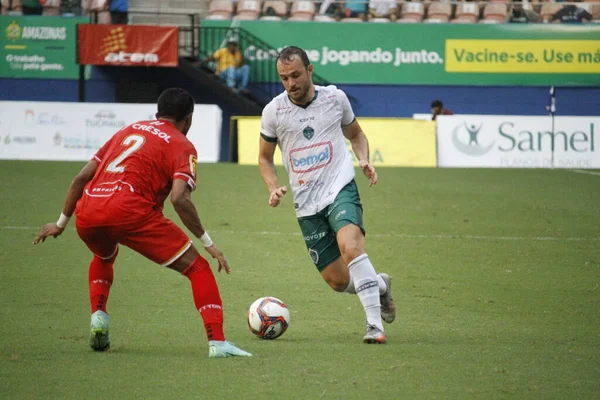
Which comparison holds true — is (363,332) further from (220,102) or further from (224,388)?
(220,102)

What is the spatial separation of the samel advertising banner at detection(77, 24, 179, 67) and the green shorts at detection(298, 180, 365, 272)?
73.1ft

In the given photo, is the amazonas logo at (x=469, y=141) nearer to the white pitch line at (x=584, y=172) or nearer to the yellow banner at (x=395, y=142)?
the yellow banner at (x=395, y=142)

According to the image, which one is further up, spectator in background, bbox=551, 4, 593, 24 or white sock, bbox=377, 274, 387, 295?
spectator in background, bbox=551, 4, 593, 24

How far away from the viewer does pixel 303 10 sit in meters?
31.9

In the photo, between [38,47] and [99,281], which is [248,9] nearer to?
A: [38,47]

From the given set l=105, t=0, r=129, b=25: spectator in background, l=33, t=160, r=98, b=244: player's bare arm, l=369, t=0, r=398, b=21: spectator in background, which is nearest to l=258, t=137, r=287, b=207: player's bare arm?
l=33, t=160, r=98, b=244: player's bare arm

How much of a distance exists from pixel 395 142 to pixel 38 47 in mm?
11367

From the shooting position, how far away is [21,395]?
560 centimetres

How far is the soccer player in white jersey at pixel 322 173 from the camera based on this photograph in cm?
747

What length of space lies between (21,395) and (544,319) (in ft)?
15.0

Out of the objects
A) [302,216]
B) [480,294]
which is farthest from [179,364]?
[480,294]

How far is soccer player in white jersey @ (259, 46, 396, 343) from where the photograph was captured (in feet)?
24.5

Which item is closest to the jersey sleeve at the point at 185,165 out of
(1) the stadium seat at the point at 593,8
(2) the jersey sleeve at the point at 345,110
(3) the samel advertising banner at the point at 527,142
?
(2) the jersey sleeve at the point at 345,110

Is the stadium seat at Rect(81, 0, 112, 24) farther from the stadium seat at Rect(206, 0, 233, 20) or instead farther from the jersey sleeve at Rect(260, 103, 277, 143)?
the jersey sleeve at Rect(260, 103, 277, 143)
